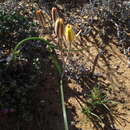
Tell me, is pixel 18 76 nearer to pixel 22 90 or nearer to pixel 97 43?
pixel 22 90

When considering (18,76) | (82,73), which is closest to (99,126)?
(82,73)

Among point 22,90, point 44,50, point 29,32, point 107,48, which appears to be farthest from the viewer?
point 107,48

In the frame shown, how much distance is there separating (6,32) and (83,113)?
95 centimetres

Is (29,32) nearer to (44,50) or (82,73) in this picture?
(44,50)

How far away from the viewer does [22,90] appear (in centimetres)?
242

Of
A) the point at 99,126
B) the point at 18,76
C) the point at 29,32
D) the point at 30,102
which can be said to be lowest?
the point at 99,126

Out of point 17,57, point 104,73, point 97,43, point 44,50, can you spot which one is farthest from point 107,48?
point 17,57

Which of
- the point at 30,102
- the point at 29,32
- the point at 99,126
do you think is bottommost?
the point at 99,126

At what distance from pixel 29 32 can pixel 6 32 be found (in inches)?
8.3

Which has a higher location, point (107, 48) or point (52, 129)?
point (107, 48)

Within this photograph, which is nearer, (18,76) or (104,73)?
(18,76)

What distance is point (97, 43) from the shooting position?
3262mm

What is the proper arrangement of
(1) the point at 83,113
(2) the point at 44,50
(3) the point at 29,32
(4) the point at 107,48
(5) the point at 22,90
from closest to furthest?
1. (5) the point at 22,90
2. (1) the point at 83,113
3. (3) the point at 29,32
4. (2) the point at 44,50
5. (4) the point at 107,48

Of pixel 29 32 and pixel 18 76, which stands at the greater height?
pixel 29 32
